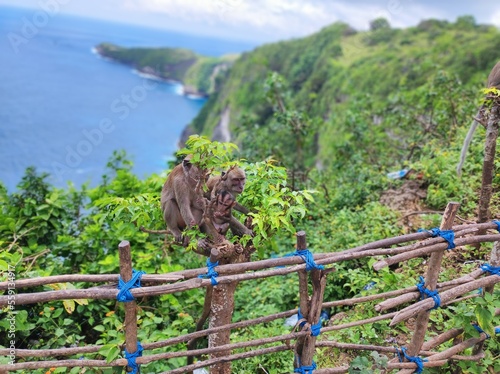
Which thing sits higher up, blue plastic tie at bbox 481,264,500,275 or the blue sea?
blue plastic tie at bbox 481,264,500,275

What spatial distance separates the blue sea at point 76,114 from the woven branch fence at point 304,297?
88.7 feet

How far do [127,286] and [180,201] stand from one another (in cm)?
114

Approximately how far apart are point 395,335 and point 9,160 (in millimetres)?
44330

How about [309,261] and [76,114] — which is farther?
[76,114]

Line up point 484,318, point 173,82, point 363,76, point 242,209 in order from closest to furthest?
point 484,318
point 242,209
point 363,76
point 173,82

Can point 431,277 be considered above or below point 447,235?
below

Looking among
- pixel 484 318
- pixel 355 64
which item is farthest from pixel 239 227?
pixel 355 64

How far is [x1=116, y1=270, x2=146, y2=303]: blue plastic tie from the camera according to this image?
7.79ft

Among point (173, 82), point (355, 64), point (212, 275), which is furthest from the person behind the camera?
point (173, 82)

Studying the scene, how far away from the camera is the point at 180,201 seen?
11.2 feet

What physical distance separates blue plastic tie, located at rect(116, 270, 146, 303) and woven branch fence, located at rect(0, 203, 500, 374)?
0.08ft

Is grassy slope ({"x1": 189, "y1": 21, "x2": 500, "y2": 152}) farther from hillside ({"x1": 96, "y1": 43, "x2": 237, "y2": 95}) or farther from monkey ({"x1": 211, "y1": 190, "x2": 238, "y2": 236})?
hillside ({"x1": 96, "y1": 43, "x2": 237, "y2": 95})

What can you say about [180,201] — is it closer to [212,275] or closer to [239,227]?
[239,227]

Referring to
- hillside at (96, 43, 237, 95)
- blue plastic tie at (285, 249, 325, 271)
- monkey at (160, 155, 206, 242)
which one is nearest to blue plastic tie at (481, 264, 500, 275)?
blue plastic tie at (285, 249, 325, 271)
